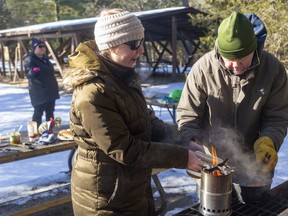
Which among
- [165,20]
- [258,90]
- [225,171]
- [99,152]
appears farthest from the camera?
[165,20]

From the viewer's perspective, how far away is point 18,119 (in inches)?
344

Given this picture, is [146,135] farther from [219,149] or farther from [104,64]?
[219,149]

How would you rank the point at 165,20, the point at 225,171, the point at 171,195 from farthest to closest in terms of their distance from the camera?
the point at 165,20 < the point at 171,195 < the point at 225,171

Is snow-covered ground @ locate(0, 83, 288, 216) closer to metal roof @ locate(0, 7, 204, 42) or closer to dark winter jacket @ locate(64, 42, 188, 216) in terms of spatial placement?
dark winter jacket @ locate(64, 42, 188, 216)

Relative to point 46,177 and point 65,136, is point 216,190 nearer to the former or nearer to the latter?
point 65,136

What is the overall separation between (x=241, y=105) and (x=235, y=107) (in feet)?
0.13

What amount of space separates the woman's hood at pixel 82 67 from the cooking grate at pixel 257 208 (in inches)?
34.9

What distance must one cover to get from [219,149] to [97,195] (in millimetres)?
971

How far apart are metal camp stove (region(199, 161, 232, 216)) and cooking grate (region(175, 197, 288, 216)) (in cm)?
28

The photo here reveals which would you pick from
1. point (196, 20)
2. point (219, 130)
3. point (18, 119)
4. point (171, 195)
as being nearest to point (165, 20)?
point (196, 20)

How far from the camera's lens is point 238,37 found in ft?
6.42

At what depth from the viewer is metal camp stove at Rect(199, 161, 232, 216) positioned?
1.56 m

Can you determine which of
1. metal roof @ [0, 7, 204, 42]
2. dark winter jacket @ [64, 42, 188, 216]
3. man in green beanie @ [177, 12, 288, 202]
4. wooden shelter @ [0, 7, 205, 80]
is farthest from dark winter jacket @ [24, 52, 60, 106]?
metal roof @ [0, 7, 204, 42]

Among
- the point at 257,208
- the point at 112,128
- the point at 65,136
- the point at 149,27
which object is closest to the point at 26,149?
the point at 65,136
